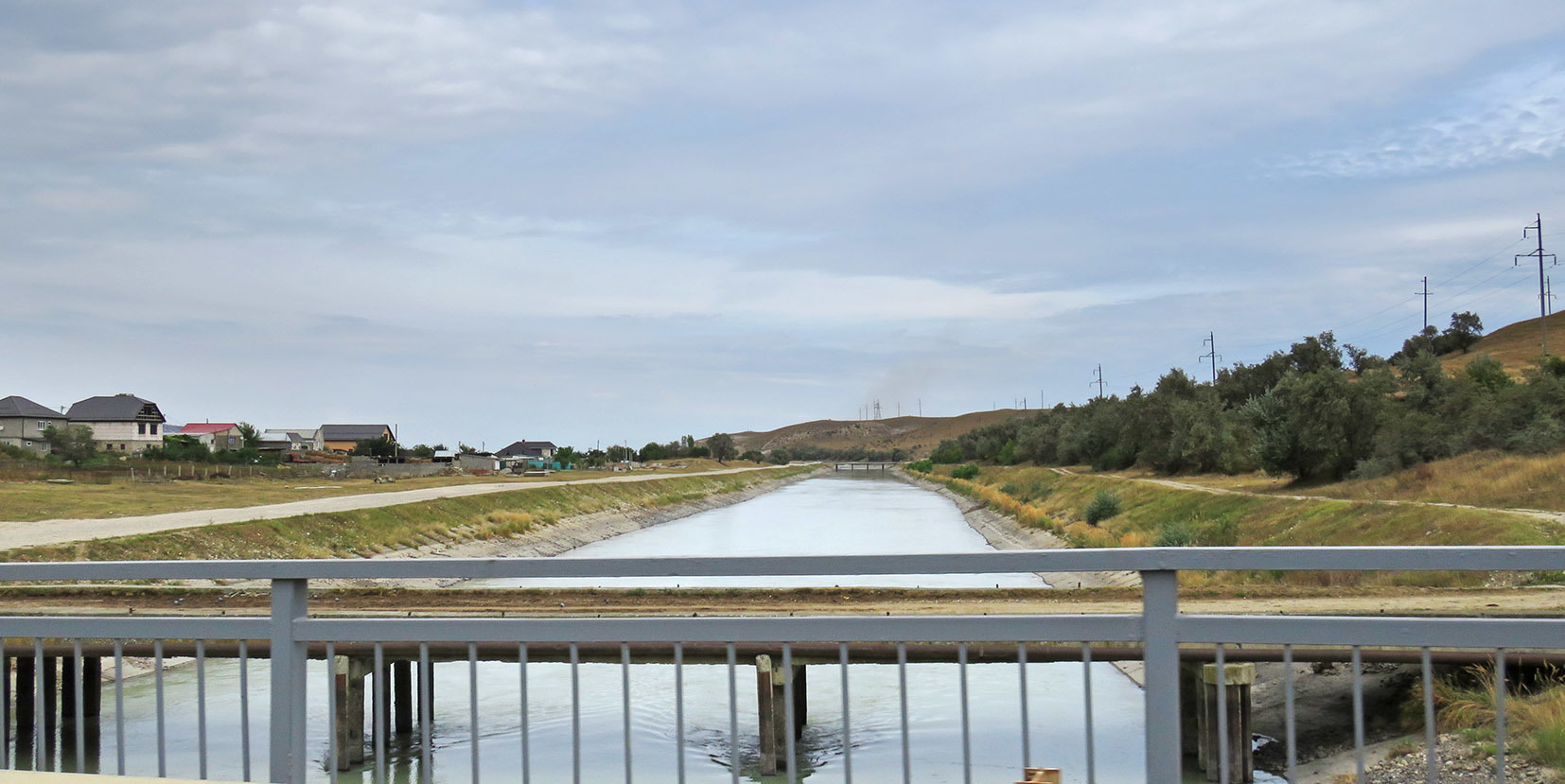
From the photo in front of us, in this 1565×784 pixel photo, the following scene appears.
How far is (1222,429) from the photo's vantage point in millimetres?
62594

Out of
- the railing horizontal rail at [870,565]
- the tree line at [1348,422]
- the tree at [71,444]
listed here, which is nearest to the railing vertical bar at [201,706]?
the railing horizontal rail at [870,565]

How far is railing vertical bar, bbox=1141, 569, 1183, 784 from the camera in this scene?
3947 millimetres

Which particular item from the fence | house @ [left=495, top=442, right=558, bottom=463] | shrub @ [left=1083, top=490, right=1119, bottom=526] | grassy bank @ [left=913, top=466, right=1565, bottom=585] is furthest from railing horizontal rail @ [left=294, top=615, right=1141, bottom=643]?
house @ [left=495, top=442, right=558, bottom=463]

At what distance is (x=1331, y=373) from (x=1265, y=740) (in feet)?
111

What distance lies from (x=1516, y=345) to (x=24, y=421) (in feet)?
471

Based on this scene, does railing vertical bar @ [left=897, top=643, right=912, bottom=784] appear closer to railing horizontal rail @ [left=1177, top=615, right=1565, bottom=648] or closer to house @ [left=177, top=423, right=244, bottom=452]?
railing horizontal rail @ [left=1177, top=615, right=1565, bottom=648]

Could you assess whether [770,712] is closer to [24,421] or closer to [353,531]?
[353,531]

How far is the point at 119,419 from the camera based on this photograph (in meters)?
125

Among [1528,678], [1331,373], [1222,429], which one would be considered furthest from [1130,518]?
[1528,678]

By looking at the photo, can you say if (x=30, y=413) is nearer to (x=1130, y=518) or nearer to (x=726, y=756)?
(x=1130, y=518)

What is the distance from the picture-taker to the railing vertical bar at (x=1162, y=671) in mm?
3947

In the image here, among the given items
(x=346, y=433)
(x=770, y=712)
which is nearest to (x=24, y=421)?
(x=346, y=433)

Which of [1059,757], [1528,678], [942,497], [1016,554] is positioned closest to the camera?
[1016,554]

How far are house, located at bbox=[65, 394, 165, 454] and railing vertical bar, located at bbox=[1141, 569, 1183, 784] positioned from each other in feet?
449
